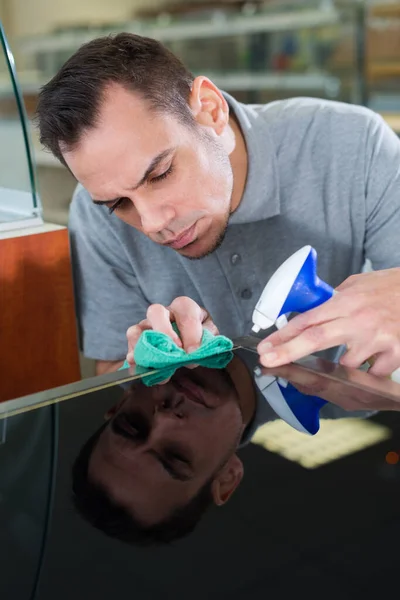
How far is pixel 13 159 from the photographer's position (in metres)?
1.42

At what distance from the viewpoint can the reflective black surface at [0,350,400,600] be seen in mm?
515

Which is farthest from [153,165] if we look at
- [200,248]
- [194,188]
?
[200,248]

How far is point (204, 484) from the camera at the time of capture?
0.65 meters

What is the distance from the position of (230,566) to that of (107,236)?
1.15 meters

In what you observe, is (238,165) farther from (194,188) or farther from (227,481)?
(227,481)

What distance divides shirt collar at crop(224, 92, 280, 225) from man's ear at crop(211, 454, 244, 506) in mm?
899

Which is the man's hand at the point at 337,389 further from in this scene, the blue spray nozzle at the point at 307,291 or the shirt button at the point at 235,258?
the shirt button at the point at 235,258

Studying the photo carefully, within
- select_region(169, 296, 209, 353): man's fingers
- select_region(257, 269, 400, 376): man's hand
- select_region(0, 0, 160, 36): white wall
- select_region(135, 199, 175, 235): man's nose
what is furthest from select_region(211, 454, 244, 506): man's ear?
select_region(0, 0, 160, 36): white wall

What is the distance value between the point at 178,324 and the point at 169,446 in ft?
1.39

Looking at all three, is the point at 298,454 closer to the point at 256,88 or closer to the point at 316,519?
the point at 316,519

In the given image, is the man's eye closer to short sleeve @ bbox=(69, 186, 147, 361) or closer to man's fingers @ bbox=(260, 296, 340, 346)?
short sleeve @ bbox=(69, 186, 147, 361)

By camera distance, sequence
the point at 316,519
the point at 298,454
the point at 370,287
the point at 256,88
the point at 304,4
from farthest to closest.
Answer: the point at 256,88, the point at 304,4, the point at 370,287, the point at 298,454, the point at 316,519

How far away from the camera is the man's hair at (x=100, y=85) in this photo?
122 cm

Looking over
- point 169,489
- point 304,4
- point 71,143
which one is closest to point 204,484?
point 169,489
